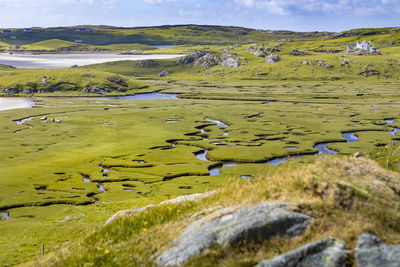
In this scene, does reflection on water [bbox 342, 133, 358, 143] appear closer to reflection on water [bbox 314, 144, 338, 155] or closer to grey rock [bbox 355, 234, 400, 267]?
reflection on water [bbox 314, 144, 338, 155]

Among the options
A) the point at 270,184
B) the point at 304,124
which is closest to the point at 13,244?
the point at 270,184

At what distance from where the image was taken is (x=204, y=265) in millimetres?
12164

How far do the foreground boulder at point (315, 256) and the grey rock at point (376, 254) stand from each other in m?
0.50

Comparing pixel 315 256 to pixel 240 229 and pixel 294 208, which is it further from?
pixel 240 229

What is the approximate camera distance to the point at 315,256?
36.9ft

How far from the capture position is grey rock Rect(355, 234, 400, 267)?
→ 10523 millimetres

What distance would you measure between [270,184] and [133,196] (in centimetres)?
5204

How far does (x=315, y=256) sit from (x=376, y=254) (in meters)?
1.75

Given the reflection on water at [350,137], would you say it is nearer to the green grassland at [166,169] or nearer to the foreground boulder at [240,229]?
the green grassland at [166,169]

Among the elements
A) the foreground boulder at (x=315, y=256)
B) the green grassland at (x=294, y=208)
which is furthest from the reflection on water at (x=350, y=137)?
the foreground boulder at (x=315, y=256)

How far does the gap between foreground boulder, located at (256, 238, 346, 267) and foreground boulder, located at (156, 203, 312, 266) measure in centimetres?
104

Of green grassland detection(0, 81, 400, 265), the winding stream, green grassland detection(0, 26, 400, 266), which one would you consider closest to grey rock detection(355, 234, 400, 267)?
green grassland detection(0, 26, 400, 266)

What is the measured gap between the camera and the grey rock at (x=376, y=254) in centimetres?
1052

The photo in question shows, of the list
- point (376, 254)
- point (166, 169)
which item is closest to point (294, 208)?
point (376, 254)
